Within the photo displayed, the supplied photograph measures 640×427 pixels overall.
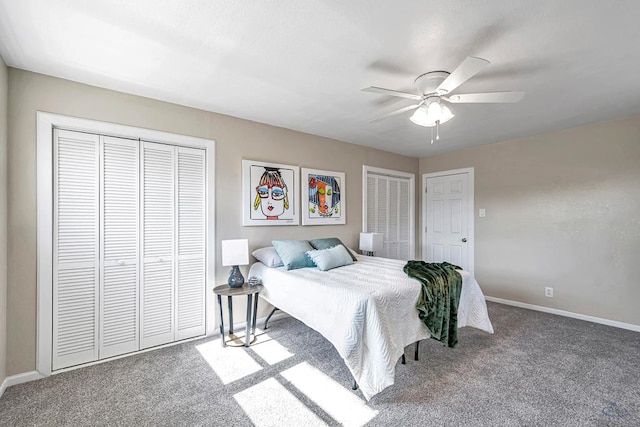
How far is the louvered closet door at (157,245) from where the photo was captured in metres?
2.61

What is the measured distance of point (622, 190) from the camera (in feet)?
10.4

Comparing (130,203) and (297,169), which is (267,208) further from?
(130,203)

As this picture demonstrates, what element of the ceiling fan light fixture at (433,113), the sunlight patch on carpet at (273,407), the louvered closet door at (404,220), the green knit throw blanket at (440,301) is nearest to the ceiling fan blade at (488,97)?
the ceiling fan light fixture at (433,113)

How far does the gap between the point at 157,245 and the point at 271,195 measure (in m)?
1.31

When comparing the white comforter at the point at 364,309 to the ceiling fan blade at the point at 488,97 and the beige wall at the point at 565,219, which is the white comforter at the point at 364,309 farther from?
the beige wall at the point at 565,219

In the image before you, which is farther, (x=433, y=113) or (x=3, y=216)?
(x=433, y=113)

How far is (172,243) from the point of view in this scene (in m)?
2.76

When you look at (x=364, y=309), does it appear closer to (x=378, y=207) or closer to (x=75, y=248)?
(x=75, y=248)

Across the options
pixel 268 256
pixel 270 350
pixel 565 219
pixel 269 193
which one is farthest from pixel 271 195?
pixel 565 219

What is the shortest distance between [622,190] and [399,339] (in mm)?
3341

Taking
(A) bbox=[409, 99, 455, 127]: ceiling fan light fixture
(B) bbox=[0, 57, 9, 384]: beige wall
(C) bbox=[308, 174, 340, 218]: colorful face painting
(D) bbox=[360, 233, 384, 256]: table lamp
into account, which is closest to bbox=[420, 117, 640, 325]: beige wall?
(D) bbox=[360, 233, 384, 256]: table lamp

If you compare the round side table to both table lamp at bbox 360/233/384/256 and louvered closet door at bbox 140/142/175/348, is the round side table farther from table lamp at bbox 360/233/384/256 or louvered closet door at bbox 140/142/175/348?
table lamp at bbox 360/233/384/256

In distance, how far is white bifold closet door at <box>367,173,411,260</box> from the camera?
447 cm

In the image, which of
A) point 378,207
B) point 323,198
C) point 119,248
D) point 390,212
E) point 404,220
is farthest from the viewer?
point 404,220
